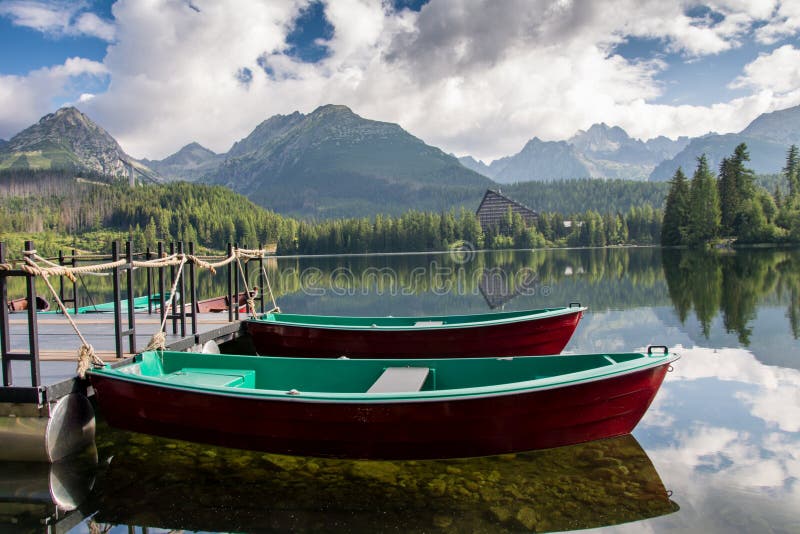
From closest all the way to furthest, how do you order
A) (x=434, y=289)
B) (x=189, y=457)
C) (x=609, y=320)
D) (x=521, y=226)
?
(x=189, y=457), (x=609, y=320), (x=434, y=289), (x=521, y=226)

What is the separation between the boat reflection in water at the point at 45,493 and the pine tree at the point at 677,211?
3580 inches

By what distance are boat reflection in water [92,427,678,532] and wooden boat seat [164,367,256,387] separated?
1312 mm

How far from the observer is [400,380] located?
31.3 feet

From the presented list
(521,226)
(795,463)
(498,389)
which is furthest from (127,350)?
(521,226)

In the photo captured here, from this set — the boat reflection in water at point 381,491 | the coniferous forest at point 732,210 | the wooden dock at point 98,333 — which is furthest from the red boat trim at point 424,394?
the coniferous forest at point 732,210

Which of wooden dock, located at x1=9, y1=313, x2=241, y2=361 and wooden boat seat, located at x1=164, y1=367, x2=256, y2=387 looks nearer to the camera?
wooden boat seat, located at x1=164, y1=367, x2=256, y2=387

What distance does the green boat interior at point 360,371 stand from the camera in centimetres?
983

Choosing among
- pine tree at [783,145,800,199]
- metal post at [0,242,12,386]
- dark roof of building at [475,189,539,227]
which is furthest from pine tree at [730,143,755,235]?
dark roof of building at [475,189,539,227]

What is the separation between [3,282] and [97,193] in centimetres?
18983

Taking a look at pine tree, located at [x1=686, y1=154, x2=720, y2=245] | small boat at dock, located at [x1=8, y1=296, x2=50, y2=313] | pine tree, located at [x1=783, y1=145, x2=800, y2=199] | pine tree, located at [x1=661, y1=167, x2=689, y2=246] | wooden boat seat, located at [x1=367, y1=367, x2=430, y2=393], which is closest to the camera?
wooden boat seat, located at [x1=367, y1=367, x2=430, y2=393]

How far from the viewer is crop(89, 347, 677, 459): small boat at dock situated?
27.1ft

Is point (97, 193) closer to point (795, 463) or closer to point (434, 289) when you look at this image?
point (434, 289)

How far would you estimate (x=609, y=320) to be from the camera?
23.5 m

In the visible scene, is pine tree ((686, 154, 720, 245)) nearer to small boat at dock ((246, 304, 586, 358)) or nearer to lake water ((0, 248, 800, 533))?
lake water ((0, 248, 800, 533))
